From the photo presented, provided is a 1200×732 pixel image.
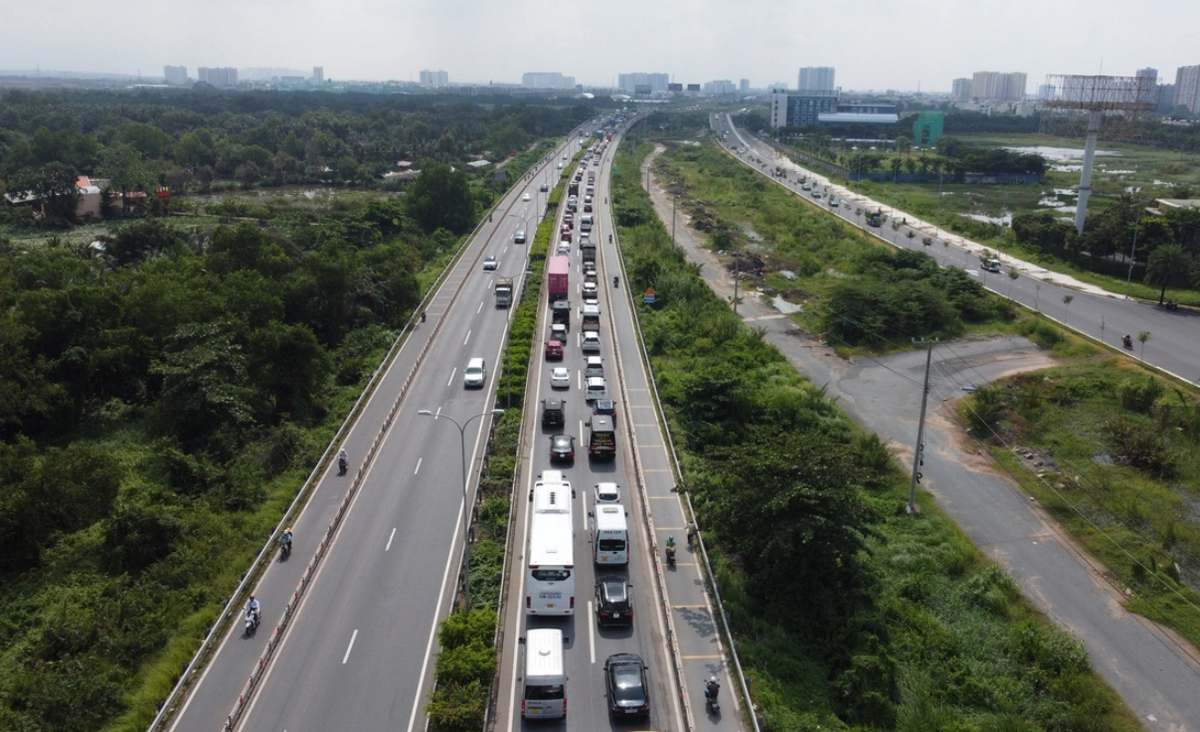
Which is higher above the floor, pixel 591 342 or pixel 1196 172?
pixel 1196 172

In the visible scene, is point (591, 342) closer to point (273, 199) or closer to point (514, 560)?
point (514, 560)

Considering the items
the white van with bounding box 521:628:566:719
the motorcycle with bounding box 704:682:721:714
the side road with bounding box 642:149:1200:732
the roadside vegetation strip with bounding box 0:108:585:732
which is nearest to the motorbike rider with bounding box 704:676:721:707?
the motorcycle with bounding box 704:682:721:714

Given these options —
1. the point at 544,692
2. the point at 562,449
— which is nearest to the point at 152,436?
the point at 562,449

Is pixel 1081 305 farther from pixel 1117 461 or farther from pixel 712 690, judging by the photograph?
pixel 712 690

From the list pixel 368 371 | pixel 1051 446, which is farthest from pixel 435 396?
pixel 1051 446

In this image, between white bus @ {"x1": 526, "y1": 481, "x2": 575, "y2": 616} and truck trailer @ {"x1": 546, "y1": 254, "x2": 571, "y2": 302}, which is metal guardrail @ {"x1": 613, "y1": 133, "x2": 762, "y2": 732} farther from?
truck trailer @ {"x1": 546, "y1": 254, "x2": 571, "y2": 302}

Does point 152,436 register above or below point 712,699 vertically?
above

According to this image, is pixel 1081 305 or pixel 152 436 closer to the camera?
pixel 152 436
